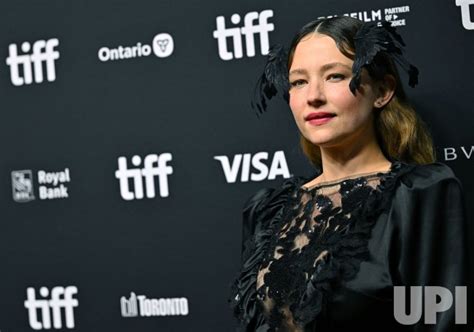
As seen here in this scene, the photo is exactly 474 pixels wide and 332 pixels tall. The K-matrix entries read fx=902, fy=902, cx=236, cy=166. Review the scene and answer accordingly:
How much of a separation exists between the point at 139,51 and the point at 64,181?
0.41 metres

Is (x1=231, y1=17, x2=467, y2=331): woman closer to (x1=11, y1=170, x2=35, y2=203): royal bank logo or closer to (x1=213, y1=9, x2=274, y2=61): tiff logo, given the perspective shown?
(x1=213, y1=9, x2=274, y2=61): tiff logo

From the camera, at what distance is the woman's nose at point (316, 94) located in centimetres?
176

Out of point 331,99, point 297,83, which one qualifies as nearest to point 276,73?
point 297,83

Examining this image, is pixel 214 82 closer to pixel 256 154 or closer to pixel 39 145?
pixel 256 154

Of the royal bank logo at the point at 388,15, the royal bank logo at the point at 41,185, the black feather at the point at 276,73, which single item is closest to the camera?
the black feather at the point at 276,73

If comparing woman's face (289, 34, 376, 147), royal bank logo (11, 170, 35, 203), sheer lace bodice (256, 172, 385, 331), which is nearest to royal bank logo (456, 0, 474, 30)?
woman's face (289, 34, 376, 147)

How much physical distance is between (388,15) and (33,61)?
97cm

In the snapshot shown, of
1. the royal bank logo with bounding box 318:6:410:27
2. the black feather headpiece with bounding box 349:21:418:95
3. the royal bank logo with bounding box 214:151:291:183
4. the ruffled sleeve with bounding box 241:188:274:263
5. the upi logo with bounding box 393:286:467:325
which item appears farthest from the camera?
the royal bank logo with bounding box 214:151:291:183

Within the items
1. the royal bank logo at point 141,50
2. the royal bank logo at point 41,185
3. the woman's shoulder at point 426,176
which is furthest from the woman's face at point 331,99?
the royal bank logo at point 41,185

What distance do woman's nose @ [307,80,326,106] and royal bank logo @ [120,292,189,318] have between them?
0.76 metres

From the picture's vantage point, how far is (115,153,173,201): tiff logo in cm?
232

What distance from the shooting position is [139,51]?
2348mm

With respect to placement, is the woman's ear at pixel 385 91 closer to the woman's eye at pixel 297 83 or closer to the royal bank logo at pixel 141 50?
the woman's eye at pixel 297 83

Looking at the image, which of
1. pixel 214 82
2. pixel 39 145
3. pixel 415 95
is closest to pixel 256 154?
pixel 214 82
